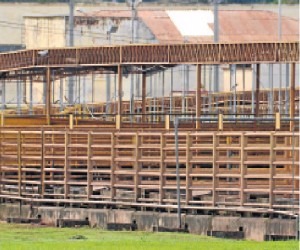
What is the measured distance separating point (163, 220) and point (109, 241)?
19.8 feet

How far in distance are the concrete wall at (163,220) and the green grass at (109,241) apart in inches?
54.8

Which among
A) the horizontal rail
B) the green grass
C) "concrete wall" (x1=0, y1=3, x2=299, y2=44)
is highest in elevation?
"concrete wall" (x1=0, y1=3, x2=299, y2=44)

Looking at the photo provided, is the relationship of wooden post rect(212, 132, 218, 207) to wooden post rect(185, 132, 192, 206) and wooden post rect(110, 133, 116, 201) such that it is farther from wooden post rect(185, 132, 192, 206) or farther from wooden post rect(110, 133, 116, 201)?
wooden post rect(110, 133, 116, 201)

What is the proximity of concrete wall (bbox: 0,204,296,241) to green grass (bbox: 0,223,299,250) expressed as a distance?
139 centimetres

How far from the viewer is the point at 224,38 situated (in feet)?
298

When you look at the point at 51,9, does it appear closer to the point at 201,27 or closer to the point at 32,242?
the point at 201,27

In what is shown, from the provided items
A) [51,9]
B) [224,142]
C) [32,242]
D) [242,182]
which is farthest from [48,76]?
[51,9]

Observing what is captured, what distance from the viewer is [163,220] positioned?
2914 centimetres

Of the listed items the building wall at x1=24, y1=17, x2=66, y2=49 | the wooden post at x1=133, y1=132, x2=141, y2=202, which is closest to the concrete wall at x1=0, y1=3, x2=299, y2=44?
the building wall at x1=24, y1=17, x2=66, y2=49

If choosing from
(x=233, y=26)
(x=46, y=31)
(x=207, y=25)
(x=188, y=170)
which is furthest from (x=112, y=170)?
(x=233, y=26)

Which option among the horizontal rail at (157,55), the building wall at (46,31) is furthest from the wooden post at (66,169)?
the building wall at (46,31)

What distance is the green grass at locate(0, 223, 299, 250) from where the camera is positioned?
2133cm

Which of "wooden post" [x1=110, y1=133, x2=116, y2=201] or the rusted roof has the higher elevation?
the rusted roof

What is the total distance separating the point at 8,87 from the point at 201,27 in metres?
12.9
